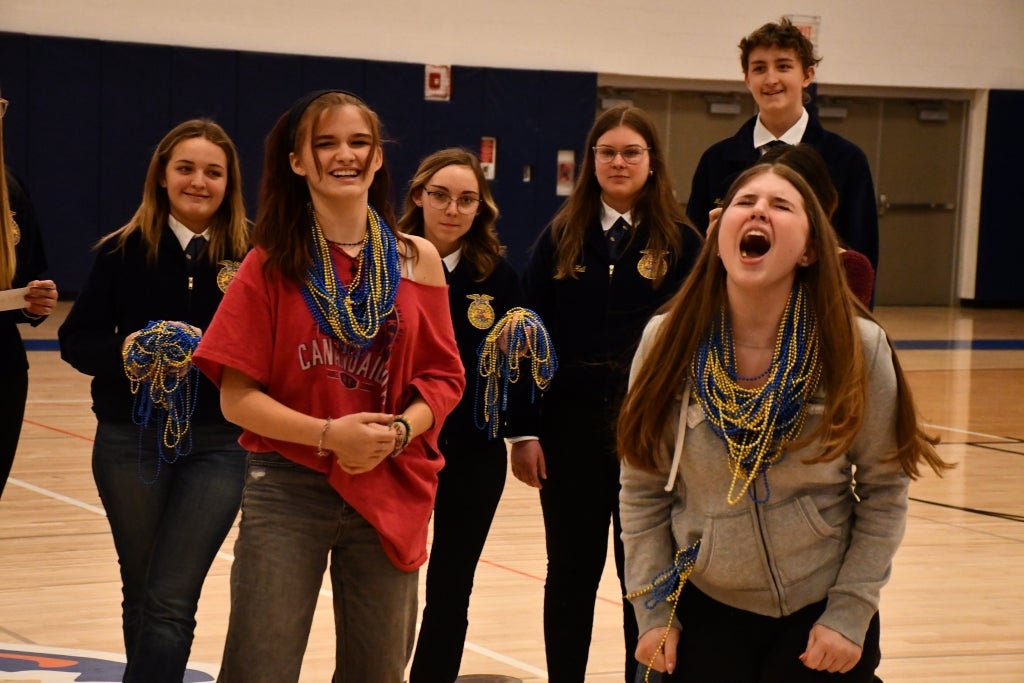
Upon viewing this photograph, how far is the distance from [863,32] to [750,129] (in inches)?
561

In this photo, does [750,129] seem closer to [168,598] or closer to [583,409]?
[583,409]

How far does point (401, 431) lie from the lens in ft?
9.68

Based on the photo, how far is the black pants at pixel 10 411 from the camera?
4.09 m

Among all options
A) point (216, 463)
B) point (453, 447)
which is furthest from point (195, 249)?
point (453, 447)

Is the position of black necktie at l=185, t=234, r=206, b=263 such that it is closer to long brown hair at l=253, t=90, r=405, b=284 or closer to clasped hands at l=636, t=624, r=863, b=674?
long brown hair at l=253, t=90, r=405, b=284

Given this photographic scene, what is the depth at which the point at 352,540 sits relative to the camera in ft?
9.82

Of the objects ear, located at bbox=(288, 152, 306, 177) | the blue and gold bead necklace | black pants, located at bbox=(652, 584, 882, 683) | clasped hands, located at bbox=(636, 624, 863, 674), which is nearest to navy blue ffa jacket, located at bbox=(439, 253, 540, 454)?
the blue and gold bead necklace

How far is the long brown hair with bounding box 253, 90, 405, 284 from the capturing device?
3.01 meters

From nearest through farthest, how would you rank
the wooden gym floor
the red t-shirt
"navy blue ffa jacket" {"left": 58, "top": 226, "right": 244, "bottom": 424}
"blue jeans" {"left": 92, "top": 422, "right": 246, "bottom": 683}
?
the red t-shirt, "blue jeans" {"left": 92, "top": 422, "right": 246, "bottom": 683}, "navy blue ffa jacket" {"left": 58, "top": 226, "right": 244, "bottom": 424}, the wooden gym floor

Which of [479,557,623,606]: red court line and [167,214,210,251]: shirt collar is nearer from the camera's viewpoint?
[167,214,210,251]: shirt collar

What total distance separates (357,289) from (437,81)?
545 inches

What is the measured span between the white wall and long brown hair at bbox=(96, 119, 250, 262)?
39.0 feet

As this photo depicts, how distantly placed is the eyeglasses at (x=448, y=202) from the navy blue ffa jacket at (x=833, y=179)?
736 mm

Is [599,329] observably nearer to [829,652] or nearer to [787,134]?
[787,134]
